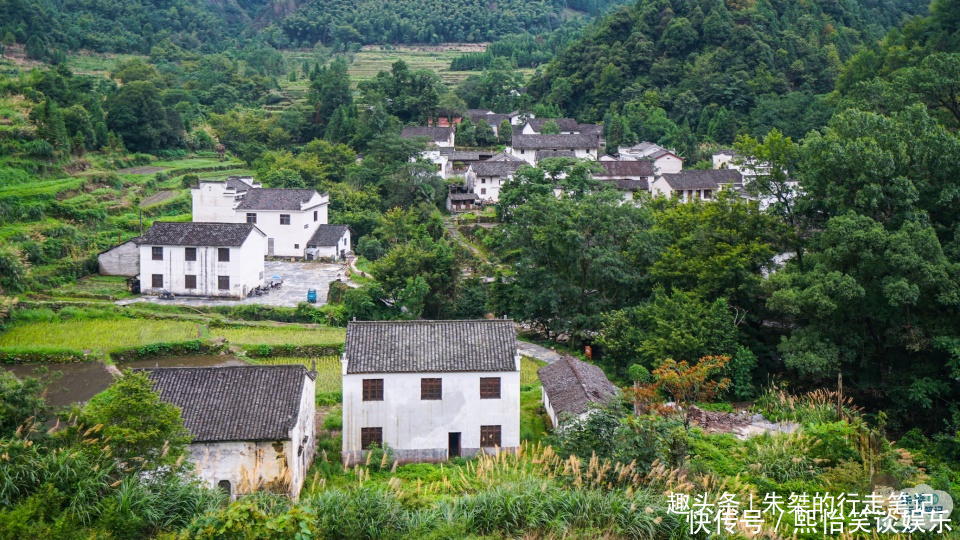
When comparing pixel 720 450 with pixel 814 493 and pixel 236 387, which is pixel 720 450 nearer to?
pixel 814 493

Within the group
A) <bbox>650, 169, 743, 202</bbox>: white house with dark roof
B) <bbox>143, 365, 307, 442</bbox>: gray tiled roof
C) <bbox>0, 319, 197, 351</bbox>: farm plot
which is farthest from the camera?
<bbox>650, 169, 743, 202</bbox>: white house with dark roof

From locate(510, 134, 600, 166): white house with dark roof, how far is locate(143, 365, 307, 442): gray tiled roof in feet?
120

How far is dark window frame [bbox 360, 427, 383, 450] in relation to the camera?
17.0 meters

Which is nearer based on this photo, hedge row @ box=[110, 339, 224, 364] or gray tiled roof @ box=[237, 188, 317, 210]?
hedge row @ box=[110, 339, 224, 364]

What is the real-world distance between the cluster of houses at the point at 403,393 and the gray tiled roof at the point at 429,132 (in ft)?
113

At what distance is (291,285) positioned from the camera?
1221 inches

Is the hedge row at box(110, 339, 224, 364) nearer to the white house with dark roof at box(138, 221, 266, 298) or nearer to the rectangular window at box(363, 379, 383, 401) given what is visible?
the white house with dark roof at box(138, 221, 266, 298)

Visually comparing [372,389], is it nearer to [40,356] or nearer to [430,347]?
[430,347]

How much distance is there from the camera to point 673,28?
62344mm

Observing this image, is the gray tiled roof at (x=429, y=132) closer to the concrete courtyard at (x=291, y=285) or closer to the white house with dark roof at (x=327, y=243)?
the white house with dark roof at (x=327, y=243)

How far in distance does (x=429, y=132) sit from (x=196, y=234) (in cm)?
2582

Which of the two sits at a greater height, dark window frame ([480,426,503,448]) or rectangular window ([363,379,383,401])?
rectangular window ([363,379,383,401])

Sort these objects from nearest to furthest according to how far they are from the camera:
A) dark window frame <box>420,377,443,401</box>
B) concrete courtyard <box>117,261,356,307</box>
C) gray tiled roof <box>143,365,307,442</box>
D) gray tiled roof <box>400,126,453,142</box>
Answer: gray tiled roof <box>143,365,307,442</box>, dark window frame <box>420,377,443,401</box>, concrete courtyard <box>117,261,356,307</box>, gray tiled roof <box>400,126,453,142</box>

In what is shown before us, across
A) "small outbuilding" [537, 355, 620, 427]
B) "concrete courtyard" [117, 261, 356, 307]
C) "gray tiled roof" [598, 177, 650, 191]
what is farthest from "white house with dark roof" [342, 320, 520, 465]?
"gray tiled roof" [598, 177, 650, 191]
